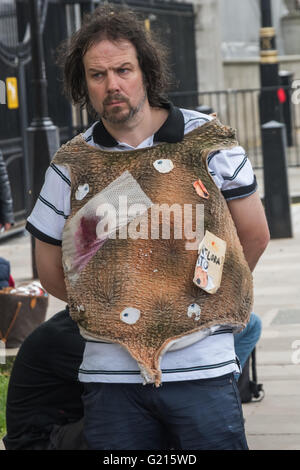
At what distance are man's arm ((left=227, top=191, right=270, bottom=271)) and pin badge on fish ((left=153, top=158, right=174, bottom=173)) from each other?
0.21 meters

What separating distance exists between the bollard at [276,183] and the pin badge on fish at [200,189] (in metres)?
7.93

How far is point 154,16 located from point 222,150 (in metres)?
14.6

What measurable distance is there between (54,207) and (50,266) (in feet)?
0.63

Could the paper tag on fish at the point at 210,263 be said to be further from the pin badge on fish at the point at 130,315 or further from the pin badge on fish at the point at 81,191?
the pin badge on fish at the point at 81,191

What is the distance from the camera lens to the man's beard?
116 inches

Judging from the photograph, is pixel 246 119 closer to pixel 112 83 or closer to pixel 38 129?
pixel 38 129

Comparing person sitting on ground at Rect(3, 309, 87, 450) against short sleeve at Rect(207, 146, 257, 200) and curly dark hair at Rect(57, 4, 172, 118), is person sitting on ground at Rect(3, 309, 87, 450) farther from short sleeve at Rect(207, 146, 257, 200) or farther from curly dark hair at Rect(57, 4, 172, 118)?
short sleeve at Rect(207, 146, 257, 200)

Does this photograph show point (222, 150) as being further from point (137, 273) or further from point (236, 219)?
point (137, 273)

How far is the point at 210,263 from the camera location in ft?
9.34

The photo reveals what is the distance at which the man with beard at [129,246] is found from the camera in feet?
9.29

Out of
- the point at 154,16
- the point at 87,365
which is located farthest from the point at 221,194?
the point at 154,16

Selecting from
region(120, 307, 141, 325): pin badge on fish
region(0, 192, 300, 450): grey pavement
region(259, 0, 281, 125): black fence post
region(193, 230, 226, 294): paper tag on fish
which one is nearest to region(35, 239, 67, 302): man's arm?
region(120, 307, 141, 325): pin badge on fish

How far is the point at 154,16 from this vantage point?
17.2 m

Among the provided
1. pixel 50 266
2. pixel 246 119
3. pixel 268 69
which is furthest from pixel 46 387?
pixel 246 119
